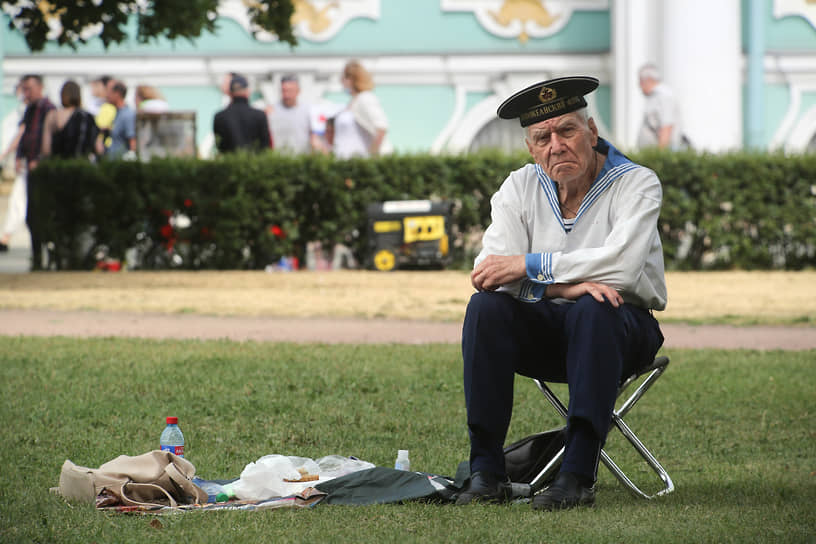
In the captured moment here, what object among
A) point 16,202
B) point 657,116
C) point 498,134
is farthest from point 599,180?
point 498,134

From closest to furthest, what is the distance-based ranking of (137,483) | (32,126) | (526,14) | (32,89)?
(137,483), (32,126), (32,89), (526,14)

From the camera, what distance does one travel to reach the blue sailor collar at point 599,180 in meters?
4.96

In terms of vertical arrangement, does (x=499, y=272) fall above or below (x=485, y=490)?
above

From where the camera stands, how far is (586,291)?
4.69 meters

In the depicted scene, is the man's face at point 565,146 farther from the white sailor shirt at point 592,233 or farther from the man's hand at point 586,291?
the man's hand at point 586,291

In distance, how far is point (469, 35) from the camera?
84.2 ft

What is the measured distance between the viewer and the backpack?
506cm

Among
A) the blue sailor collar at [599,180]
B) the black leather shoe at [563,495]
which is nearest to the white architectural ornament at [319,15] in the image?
the blue sailor collar at [599,180]

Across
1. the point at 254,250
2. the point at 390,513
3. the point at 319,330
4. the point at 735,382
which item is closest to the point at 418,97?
the point at 254,250

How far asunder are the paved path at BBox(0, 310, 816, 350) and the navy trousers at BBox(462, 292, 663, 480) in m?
4.88

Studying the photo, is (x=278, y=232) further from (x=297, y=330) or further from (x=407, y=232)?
(x=297, y=330)

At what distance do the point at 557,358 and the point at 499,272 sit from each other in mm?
377

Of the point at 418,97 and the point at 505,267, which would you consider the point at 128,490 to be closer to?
the point at 505,267

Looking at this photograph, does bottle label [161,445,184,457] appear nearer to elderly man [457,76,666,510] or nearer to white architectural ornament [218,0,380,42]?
elderly man [457,76,666,510]
